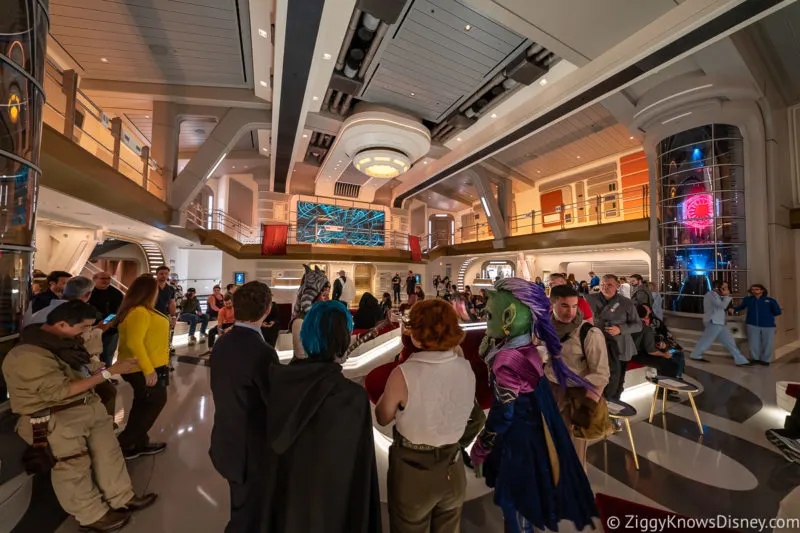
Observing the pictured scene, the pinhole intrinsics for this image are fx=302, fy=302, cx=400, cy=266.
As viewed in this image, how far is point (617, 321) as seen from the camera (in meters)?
3.01

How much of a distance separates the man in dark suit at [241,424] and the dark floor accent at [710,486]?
261 centimetres

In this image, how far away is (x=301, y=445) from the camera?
1.09 metres

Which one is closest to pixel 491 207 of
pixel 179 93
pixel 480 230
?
pixel 480 230

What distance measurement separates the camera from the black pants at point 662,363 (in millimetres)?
3422

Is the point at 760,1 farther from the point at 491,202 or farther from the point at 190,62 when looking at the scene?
the point at 190,62

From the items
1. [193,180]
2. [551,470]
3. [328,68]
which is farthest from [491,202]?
[551,470]

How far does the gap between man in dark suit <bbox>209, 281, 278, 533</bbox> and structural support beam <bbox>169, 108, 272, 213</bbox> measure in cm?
839

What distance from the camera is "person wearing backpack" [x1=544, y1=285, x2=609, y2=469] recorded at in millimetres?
1934

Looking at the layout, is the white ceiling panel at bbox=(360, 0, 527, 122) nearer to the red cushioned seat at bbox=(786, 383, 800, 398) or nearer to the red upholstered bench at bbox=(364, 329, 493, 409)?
the red upholstered bench at bbox=(364, 329, 493, 409)

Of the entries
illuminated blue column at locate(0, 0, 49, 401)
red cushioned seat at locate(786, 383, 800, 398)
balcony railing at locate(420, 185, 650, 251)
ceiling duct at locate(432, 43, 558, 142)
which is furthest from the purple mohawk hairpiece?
balcony railing at locate(420, 185, 650, 251)

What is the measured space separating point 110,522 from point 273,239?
10.7 meters

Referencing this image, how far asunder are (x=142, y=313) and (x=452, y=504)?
245cm

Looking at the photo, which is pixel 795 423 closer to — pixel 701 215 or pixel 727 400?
pixel 727 400

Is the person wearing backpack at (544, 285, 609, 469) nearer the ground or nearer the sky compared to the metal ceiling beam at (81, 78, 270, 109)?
nearer the ground
